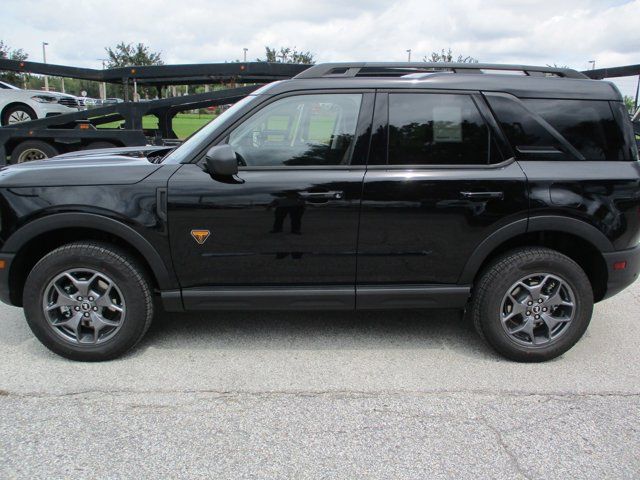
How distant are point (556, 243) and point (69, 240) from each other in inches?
132

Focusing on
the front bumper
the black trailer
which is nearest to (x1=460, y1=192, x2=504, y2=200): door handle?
the black trailer

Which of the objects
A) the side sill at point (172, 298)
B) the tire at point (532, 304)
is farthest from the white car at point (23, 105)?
the tire at point (532, 304)

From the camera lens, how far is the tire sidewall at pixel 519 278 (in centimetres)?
337

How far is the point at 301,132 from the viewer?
337 cm

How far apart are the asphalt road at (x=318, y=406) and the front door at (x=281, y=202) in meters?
0.60

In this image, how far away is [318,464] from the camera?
243 cm

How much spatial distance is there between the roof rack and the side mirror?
0.84m

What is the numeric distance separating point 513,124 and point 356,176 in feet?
3.58

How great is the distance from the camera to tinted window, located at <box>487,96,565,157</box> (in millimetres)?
3340

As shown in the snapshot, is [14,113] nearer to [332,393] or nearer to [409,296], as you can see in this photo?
[409,296]

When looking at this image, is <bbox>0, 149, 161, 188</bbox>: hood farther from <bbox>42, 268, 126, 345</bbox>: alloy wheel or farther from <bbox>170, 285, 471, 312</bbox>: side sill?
<bbox>170, 285, 471, 312</bbox>: side sill

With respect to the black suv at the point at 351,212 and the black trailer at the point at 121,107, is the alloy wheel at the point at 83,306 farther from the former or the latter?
the black trailer at the point at 121,107

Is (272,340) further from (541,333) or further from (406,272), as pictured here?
(541,333)

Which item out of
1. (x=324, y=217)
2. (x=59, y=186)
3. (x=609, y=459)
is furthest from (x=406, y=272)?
(x=59, y=186)
